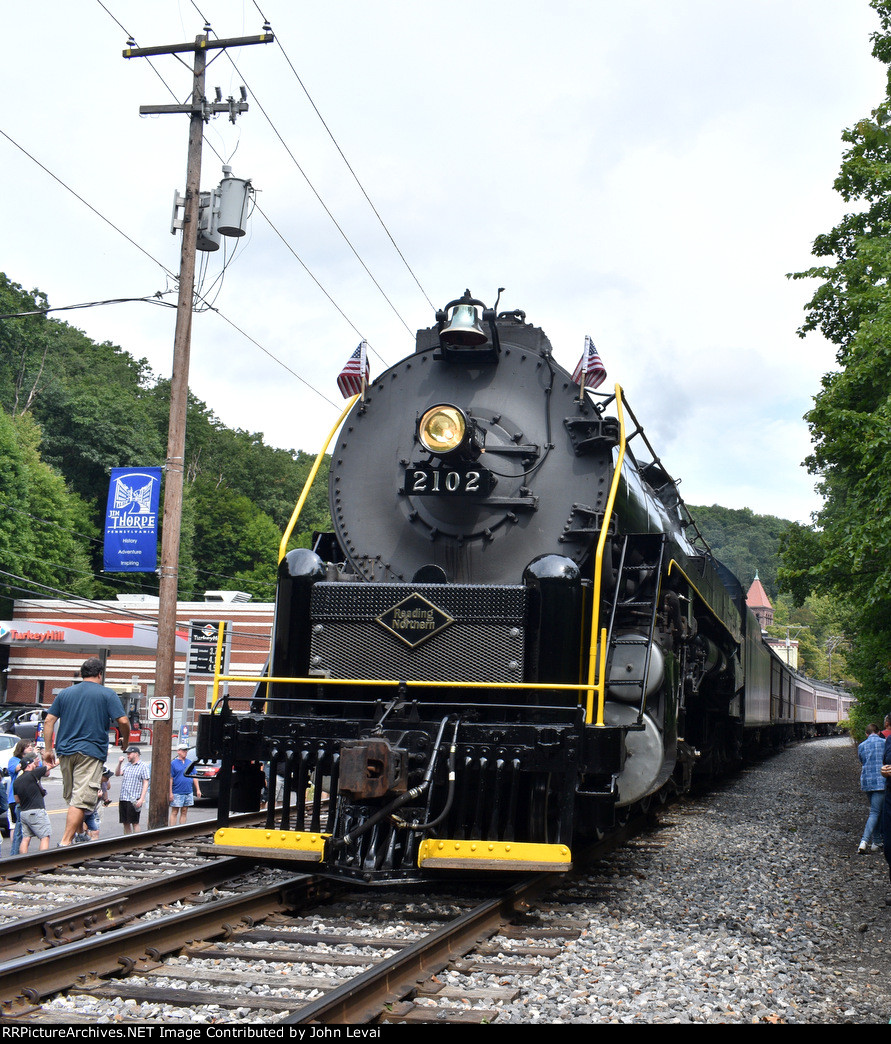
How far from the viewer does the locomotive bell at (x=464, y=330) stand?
7.14 meters

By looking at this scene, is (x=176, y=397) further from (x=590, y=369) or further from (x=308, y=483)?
(x=590, y=369)

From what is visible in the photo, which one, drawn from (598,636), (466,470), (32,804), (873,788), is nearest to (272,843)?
(598,636)

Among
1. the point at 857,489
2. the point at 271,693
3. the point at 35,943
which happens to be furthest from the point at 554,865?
the point at 857,489

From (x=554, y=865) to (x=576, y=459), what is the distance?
2896 millimetres

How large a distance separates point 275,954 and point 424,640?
2103mm

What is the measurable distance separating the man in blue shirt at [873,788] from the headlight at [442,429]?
226 inches

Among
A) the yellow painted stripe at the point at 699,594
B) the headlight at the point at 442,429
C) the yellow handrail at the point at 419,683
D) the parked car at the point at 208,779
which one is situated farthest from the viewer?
the parked car at the point at 208,779

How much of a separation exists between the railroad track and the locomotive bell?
3.84 metres

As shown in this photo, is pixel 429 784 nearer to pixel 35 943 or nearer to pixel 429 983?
pixel 429 983

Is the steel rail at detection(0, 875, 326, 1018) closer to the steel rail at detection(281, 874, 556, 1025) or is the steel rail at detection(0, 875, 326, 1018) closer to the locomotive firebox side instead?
the locomotive firebox side

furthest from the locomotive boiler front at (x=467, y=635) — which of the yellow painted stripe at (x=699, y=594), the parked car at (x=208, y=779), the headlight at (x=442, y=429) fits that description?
the parked car at (x=208, y=779)

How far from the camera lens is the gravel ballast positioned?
166 inches

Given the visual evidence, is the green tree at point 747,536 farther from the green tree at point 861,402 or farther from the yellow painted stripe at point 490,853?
the yellow painted stripe at point 490,853

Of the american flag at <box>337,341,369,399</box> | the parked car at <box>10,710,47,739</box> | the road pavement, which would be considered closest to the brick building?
the parked car at <box>10,710,47,739</box>
